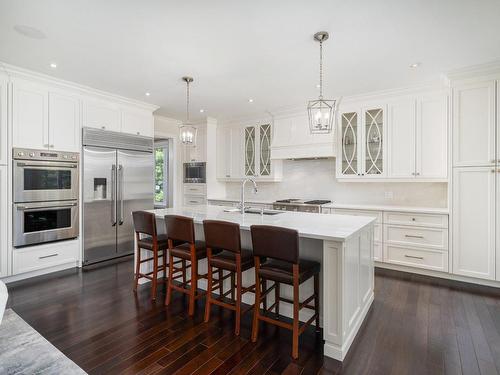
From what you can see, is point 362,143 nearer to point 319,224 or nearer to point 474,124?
point 474,124

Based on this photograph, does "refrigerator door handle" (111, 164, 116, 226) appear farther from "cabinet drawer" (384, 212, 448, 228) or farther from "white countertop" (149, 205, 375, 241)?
"cabinet drawer" (384, 212, 448, 228)

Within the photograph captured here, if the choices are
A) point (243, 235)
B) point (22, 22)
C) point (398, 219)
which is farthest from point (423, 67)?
point (22, 22)

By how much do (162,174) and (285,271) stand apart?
17.0 ft

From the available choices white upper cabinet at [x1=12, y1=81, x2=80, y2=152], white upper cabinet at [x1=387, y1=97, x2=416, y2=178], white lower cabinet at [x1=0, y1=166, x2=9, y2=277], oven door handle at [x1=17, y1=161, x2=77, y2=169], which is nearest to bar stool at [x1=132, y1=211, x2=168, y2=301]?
oven door handle at [x1=17, y1=161, x2=77, y2=169]

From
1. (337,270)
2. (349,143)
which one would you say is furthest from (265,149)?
(337,270)

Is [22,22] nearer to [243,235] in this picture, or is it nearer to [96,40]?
[96,40]

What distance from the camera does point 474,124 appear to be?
11.7 ft

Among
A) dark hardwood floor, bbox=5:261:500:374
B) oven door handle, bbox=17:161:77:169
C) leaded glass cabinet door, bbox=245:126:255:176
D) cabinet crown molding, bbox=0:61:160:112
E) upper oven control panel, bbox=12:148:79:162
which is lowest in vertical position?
dark hardwood floor, bbox=5:261:500:374

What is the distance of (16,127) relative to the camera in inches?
143

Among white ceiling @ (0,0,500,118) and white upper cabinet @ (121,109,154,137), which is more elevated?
white ceiling @ (0,0,500,118)

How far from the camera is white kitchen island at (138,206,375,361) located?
211 cm

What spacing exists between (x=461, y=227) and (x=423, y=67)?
2066 millimetres

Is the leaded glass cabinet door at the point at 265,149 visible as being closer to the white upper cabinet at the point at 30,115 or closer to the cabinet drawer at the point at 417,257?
the cabinet drawer at the point at 417,257

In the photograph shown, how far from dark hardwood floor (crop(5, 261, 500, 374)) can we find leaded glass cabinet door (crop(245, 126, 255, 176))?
3.26m
